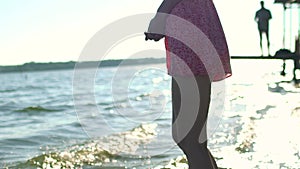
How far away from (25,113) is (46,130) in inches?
247

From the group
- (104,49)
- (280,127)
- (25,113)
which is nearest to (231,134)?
(280,127)

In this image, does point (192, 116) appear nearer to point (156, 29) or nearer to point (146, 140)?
point (156, 29)

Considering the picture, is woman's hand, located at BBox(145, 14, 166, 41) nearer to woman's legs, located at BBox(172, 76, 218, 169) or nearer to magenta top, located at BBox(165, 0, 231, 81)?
magenta top, located at BBox(165, 0, 231, 81)

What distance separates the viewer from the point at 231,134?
861 cm

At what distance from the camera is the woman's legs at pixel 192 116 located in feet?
10.4

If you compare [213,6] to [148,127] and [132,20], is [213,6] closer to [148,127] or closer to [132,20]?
[132,20]

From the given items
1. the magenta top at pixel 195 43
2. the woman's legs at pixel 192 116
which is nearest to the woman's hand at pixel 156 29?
the magenta top at pixel 195 43

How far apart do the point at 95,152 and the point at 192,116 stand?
4.84 m

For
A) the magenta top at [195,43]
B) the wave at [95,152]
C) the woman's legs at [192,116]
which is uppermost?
the magenta top at [195,43]

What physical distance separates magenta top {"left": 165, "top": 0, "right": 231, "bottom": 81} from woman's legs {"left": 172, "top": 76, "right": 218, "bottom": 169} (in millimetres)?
64

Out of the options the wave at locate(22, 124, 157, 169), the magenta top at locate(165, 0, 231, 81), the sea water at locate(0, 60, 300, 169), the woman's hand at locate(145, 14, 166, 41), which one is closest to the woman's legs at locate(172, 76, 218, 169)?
the magenta top at locate(165, 0, 231, 81)

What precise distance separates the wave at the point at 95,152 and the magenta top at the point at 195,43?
3.91m

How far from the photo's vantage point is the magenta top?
126 inches

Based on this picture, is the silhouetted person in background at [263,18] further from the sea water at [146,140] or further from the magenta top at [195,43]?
the magenta top at [195,43]
